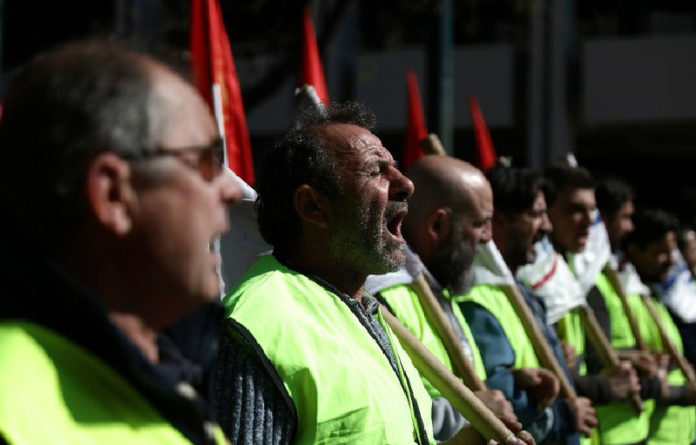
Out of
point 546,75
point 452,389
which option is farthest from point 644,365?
point 546,75

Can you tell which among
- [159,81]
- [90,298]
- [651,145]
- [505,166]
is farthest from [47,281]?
[651,145]

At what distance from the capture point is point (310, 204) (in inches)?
117

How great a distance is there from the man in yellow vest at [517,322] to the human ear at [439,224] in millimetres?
311

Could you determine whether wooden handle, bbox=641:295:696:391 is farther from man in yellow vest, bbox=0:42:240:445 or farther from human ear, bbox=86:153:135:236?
human ear, bbox=86:153:135:236

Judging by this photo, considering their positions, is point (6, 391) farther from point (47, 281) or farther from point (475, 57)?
point (475, 57)

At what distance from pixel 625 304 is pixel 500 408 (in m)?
3.00

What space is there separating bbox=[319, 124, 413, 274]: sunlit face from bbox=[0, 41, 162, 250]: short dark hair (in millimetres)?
1503

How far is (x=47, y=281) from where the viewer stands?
4.50ft

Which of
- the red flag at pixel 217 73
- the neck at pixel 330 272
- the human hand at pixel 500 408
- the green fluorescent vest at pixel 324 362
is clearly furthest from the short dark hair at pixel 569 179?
the green fluorescent vest at pixel 324 362

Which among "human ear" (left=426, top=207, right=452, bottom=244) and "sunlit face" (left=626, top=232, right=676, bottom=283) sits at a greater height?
"human ear" (left=426, top=207, right=452, bottom=244)

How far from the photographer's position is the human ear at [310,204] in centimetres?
296

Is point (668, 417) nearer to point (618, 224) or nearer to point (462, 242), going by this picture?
point (618, 224)

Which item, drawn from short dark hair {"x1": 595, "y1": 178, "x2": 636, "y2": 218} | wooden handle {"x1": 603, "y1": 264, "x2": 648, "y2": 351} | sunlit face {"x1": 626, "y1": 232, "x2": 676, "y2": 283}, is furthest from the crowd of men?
sunlit face {"x1": 626, "y1": 232, "x2": 676, "y2": 283}

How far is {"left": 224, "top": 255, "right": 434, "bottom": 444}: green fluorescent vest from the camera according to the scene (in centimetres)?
249
